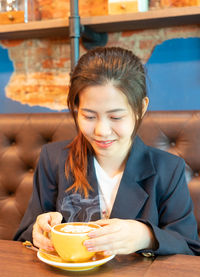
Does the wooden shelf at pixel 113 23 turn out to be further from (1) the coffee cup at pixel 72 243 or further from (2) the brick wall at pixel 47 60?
(1) the coffee cup at pixel 72 243

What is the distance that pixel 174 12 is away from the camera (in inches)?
66.0

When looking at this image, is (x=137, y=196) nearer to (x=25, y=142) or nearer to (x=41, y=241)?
(x=41, y=241)

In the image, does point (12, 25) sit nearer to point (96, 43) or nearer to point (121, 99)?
point (96, 43)

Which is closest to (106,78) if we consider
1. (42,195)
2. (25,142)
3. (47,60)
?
(42,195)

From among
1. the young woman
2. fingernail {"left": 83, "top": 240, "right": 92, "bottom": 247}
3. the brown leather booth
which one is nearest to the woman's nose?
the young woman

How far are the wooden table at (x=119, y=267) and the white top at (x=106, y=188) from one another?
0.32 meters

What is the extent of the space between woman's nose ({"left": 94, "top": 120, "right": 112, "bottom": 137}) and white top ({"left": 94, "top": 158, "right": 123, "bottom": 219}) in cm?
25

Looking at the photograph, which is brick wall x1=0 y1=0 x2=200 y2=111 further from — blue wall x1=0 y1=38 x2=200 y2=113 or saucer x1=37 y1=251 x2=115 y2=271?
saucer x1=37 y1=251 x2=115 y2=271

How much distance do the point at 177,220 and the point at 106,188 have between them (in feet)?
0.86

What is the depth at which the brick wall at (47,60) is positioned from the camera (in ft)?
6.67

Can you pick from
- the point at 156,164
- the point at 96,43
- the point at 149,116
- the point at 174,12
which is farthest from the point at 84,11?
the point at 156,164

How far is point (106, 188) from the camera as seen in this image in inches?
46.9

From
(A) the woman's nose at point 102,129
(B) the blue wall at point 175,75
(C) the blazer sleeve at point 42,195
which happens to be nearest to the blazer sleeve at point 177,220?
(A) the woman's nose at point 102,129

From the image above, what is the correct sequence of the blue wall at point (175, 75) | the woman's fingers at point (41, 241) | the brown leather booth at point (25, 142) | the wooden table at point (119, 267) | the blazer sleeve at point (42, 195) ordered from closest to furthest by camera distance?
the wooden table at point (119, 267), the woman's fingers at point (41, 241), the blazer sleeve at point (42, 195), the brown leather booth at point (25, 142), the blue wall at point (175, 75)
